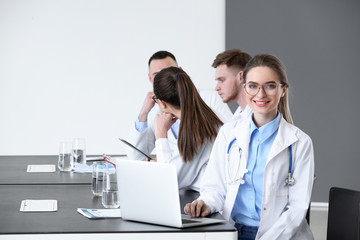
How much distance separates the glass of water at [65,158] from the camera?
11.3ft

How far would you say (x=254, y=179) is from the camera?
2.44 metres

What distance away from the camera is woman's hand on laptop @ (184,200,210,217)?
2264mm

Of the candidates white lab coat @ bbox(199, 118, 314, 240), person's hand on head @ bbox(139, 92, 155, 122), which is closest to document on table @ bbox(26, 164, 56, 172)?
person's hand on head @ bbox(139, 92, 155, 122)

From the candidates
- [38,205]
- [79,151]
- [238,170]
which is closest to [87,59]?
[79,151]

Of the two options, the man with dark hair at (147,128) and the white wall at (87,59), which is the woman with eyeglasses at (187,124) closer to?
the man with dark hair at (147,128)

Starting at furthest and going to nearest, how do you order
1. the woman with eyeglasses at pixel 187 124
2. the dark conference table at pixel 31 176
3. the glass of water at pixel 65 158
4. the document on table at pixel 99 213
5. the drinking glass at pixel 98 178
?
the glass of water at pixel 65 158
the dark conference table at pixel 31 176
the woman with eyeglasses at pixel 187 124
the drinking glass at pixel 98 178
the document on table at pixel 99 213

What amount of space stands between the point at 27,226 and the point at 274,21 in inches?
173

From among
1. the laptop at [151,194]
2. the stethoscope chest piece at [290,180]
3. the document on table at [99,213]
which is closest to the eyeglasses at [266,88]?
the stethoscope chest piece at [290,180]

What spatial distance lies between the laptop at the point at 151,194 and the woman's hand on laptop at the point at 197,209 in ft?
0.19

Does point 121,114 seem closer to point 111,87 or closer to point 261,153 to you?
point 111,87

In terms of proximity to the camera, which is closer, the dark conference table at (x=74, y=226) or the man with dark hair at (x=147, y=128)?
the dark conference table at (x=74, y=226)

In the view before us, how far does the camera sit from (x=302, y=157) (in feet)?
7.76

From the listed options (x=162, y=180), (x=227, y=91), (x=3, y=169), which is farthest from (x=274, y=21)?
(x=162, y=180)

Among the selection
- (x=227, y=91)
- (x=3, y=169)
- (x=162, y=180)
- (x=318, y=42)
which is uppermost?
(x=318, y=42)
